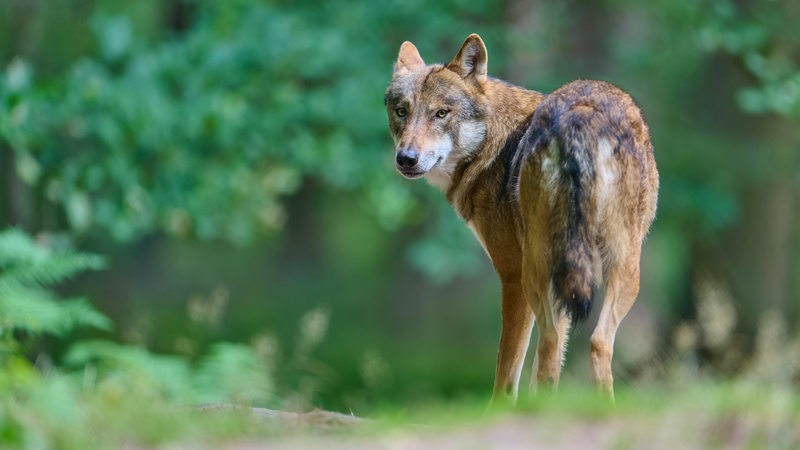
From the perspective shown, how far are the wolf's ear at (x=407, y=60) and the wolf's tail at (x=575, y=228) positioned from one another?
1849 mm

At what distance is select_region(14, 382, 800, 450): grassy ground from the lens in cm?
427

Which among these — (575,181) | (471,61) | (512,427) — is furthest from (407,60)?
(512,427)

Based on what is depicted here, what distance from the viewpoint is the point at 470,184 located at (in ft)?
22.4

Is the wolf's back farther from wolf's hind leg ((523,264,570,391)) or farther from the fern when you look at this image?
the fern

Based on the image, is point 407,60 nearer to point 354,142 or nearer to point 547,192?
point 547,192

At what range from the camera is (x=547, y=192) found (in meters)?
5.77

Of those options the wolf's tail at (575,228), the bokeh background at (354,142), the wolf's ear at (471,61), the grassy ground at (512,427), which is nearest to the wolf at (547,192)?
the wolf's tail at (575,228)

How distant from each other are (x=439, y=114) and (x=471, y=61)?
453mm

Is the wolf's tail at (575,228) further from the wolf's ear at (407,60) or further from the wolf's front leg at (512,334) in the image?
the wolf's ear at (407,60)

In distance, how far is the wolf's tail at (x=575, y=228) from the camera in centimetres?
556

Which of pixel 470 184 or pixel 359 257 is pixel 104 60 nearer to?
pixel 470 184

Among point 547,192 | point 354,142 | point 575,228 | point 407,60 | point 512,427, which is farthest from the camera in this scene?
point 354,142

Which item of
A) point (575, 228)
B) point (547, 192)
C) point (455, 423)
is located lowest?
point (455, 423)

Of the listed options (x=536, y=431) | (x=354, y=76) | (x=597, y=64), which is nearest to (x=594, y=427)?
(x=536, y=431)
